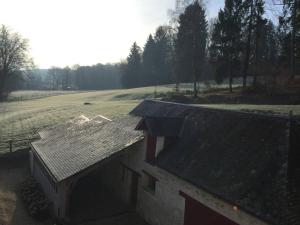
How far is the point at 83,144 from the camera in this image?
20828 mm

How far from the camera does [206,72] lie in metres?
78.1

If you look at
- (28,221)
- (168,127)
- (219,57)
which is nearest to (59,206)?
(28,221)

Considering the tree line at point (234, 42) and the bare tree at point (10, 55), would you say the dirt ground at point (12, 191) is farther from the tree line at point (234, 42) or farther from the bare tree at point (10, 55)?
the bare tree at point (10, 55)

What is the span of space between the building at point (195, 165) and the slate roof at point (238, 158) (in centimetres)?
3

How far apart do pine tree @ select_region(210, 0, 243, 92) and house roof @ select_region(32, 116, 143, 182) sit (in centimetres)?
2628

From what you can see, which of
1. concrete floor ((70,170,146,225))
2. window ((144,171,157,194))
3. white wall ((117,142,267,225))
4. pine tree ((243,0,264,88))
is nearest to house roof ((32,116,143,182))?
white wall ((117,142,267,225))

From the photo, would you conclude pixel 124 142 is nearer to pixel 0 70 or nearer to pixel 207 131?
pixel 207 131

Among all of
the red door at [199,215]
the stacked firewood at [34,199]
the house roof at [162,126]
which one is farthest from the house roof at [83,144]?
the red door at [199,215]

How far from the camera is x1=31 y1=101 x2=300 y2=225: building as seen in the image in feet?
32.7

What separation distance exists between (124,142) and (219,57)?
108 ft

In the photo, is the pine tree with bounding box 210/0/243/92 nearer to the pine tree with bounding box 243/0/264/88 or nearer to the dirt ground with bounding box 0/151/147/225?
the pine tree with bounding box 243/0/264/88

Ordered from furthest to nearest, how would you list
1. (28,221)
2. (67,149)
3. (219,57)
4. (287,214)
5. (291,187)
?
(219,57)
(67,149)
(28,221)
(291,187)
(287,214)

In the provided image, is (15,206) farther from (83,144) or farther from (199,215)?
(199,215)

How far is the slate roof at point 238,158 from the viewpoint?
9641 mm
